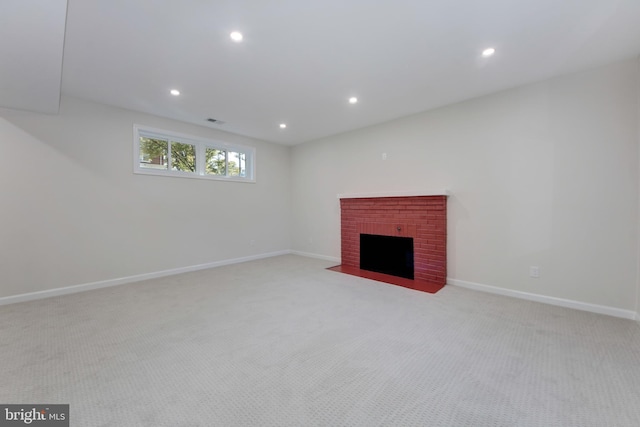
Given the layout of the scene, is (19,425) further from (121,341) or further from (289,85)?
(289,85)

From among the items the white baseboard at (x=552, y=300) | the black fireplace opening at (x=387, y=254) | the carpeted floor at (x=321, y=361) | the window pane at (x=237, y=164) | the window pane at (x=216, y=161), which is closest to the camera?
the carpeted floor at (x=321, y=361)

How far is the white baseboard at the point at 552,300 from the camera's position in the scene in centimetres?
258

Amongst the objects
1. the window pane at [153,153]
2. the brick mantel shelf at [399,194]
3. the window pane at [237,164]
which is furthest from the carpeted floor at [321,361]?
the window pane at [237,164]

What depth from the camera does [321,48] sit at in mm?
2387

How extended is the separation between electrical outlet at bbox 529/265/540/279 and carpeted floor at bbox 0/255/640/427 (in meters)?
0.35

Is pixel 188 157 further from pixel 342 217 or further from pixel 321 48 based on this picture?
pixel 321 48

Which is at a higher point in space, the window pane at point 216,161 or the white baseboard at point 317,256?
the window pane at point 216,161

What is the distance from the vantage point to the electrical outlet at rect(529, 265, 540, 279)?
3.01 metres

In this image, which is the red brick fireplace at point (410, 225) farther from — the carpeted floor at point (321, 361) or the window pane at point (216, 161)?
the window pane at point (216, 161)

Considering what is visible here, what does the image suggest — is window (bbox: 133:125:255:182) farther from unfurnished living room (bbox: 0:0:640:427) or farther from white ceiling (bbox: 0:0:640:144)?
white ceiling (bbox: 0:0:640:144)

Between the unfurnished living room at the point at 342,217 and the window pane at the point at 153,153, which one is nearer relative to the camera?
the unfurnished living room at the point at 342,217

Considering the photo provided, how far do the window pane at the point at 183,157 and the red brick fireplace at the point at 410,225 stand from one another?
2.84 meters

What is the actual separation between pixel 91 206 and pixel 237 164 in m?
2.47

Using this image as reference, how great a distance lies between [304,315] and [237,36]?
8.75ft
